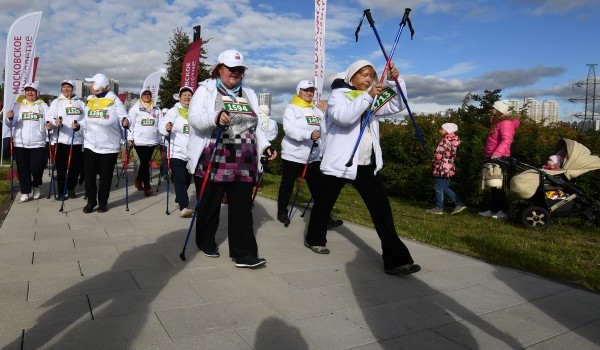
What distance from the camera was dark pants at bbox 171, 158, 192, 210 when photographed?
7301mm

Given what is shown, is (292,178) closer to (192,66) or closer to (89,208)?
(89,208)

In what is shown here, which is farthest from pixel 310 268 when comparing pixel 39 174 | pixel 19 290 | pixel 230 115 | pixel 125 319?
pixel 39 174

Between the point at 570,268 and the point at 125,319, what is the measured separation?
4164 millimetres

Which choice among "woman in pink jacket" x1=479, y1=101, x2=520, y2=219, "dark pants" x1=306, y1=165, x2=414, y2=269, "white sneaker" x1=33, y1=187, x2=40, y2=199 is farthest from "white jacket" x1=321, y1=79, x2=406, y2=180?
"white sneaker" x1=33, y1=187, x2=40, y2=199

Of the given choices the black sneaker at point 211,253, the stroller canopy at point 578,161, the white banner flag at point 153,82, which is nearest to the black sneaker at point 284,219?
the black sneaker at point 211,253

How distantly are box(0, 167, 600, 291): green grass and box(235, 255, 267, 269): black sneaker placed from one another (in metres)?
2.40

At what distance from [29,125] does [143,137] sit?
6.63ft

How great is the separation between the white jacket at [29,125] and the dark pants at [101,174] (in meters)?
1.59

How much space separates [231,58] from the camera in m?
4.45

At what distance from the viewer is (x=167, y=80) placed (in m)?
28.7

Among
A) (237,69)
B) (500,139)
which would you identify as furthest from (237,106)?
(500,139)

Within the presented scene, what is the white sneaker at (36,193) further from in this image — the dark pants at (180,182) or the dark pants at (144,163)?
the dark pants at (180,182)

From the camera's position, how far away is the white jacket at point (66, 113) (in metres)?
8.45

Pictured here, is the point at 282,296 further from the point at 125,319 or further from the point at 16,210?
the point at 16,210
